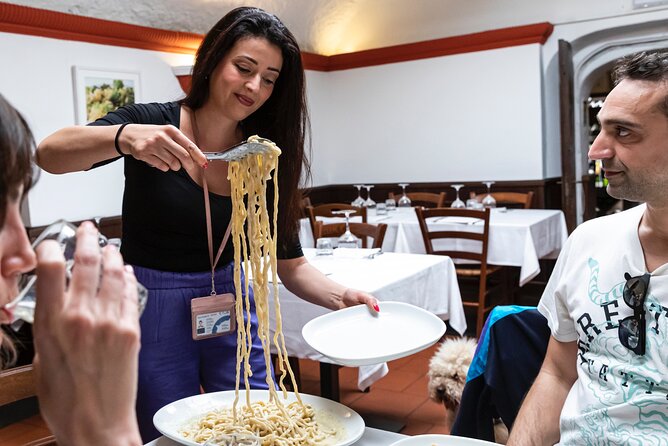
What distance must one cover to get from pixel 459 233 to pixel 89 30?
138 inches

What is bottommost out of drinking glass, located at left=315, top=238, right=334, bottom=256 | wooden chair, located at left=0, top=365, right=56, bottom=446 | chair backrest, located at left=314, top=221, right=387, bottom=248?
wooden chair, located at left=0, top=365, right=56, bottom=446

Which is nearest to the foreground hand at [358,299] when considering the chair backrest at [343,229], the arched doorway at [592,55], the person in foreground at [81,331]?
the person in foreground at [81,331]

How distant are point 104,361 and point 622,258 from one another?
1250 millimetres

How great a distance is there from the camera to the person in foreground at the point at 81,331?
662mm

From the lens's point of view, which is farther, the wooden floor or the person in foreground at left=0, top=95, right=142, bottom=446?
the wooden floor

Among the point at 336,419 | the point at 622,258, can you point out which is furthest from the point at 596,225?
the point at 336,419

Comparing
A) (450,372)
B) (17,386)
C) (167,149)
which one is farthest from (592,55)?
(17,386)

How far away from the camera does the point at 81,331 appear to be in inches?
26.1

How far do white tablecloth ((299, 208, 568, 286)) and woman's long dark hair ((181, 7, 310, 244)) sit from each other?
8.80 feet

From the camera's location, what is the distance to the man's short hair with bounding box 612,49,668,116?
5.04 ft

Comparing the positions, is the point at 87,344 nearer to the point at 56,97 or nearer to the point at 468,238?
the point at 468,238

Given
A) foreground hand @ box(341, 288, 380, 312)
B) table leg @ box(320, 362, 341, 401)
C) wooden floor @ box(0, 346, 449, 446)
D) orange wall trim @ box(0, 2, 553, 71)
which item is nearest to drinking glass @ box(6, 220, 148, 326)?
foreground hand @ box(341, 288, 380, 312)

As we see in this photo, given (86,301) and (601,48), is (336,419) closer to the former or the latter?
(86,301)

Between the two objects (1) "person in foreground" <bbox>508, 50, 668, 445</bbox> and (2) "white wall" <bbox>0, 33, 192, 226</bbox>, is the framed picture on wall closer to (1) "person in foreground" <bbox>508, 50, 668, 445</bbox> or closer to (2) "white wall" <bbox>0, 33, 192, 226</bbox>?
(2) "white wall" <bbox>0, 33, 192, 226</bbox>
